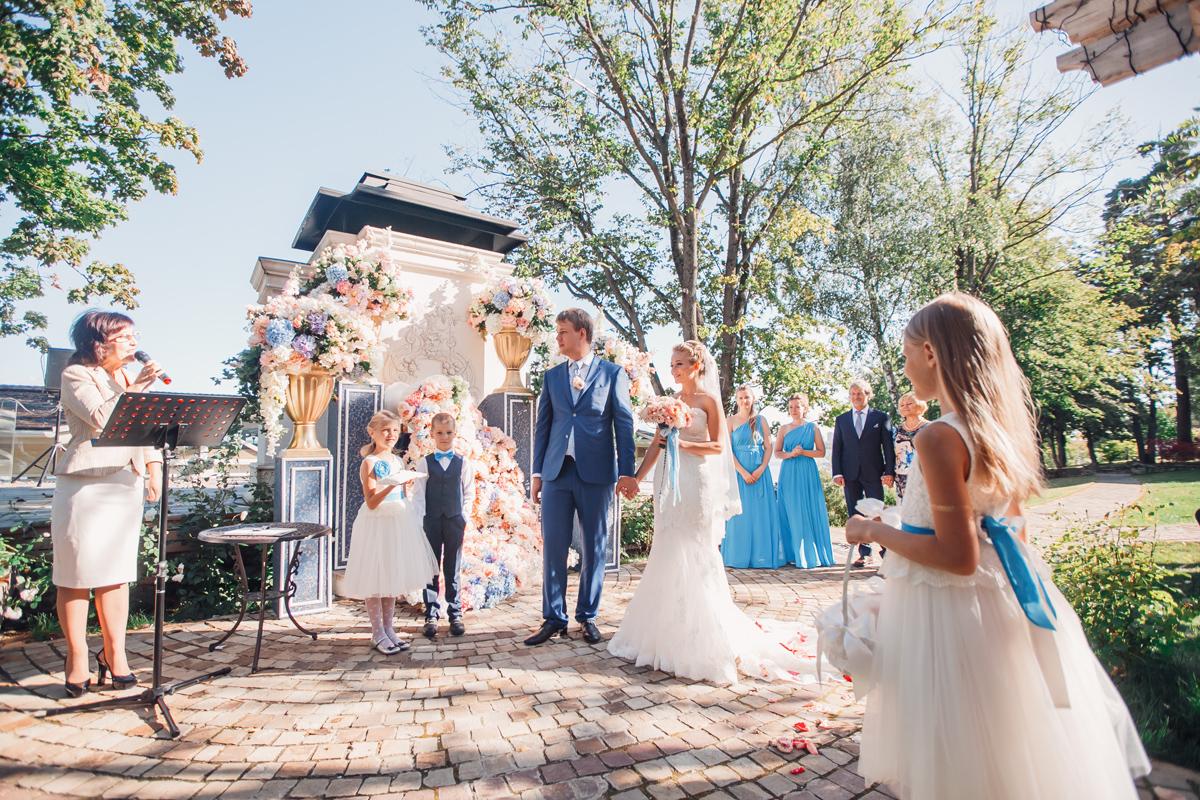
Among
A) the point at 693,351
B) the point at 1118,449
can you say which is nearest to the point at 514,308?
the point at 693,351

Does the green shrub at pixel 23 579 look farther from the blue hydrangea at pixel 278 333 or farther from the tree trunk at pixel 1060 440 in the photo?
the tree trunk at pixel 1060 440

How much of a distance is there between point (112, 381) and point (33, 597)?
8.00ft

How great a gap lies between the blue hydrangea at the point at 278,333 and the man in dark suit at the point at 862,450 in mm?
6266

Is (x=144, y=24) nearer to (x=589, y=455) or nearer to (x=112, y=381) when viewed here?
(x=112, y=381)

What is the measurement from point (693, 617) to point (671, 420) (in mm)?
1370

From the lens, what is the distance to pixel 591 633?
4559mm

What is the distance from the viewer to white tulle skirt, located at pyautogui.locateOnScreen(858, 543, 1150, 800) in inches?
69.0

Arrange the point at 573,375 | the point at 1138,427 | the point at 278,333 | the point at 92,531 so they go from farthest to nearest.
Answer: the point at 1138,427, the point at 278,333, the point at 573,375, the point at 92,531

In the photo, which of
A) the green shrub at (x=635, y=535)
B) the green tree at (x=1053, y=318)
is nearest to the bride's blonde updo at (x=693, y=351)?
the green shrub at (x=635, y=535)

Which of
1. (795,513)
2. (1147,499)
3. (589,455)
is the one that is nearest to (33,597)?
(589,455)

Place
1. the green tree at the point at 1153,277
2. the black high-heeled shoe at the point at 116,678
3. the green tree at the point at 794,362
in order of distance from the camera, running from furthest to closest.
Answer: the green tree at the point at 1153,277, the green tree at the point at 794,362, the black high-heeled shoe at the point at 116,678

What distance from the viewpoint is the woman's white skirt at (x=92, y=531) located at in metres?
3.52

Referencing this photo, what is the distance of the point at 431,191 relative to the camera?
8.62m

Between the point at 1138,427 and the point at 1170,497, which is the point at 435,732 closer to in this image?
the point at 1170,497
